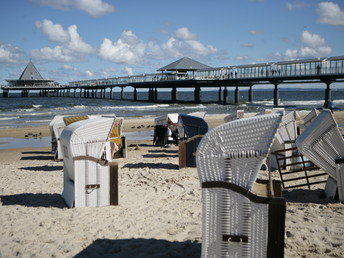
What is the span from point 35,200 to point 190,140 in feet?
11.6

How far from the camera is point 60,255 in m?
3.94

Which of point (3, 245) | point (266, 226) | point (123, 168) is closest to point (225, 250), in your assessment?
Answer: point (266, 226)

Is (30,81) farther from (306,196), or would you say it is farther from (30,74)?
(306,196)

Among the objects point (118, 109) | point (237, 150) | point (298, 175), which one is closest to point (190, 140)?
point (298, 175)

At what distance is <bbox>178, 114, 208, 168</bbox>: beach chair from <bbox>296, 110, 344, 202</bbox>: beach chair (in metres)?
3.33

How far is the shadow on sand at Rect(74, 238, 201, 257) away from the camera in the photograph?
3.91 meters

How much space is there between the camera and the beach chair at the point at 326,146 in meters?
5.21

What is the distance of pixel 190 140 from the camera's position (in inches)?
336

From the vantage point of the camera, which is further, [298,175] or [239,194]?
[298,175]

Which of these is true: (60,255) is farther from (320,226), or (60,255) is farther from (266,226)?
(320,226)

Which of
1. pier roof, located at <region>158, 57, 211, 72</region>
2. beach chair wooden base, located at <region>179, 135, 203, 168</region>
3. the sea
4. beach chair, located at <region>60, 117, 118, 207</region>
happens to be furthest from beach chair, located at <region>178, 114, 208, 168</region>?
pier roof, located at <region>158, 57, 211, 72</region>

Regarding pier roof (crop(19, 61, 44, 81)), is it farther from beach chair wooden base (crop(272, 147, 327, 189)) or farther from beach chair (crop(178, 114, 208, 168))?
beach chair wooden base (crop(272, 147, 327, 189))

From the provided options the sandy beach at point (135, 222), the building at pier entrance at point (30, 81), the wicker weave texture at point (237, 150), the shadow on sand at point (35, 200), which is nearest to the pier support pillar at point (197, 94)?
the sandy beach at point (135, 222)

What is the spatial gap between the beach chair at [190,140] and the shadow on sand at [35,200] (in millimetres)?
2930
